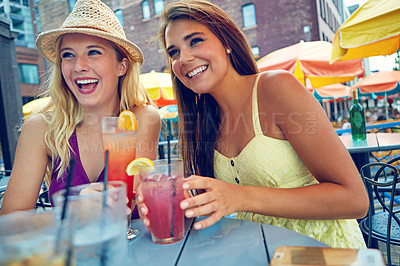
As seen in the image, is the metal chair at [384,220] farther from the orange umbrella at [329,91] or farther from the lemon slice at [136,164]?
the orange umbrella at [329,91]

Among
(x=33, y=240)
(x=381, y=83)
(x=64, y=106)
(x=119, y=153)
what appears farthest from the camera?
(x=381, y=83)

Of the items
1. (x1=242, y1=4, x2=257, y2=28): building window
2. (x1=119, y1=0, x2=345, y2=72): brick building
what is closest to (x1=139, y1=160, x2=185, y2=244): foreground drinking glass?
(x1=119, y1=0, x2=345, y2=72): brick building

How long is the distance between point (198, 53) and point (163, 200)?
0.90 meters

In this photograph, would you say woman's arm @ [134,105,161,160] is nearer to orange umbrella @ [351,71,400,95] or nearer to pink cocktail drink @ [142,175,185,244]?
pink cocktail drink @ [142,175,185,244]

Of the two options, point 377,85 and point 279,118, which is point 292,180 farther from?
point 377,85

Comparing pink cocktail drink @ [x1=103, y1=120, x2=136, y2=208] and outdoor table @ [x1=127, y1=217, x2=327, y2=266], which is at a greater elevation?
pink cocktail drink @ [x1=103, y1=120, x2=136, y2=208]

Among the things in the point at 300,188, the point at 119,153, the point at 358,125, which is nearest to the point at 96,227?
the point at 119,153

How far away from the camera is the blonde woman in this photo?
5.44ft

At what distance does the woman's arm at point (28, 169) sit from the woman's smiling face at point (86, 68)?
12.4 inches

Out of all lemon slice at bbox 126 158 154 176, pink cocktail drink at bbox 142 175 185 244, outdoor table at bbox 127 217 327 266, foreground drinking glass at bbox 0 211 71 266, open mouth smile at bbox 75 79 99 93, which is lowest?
outdoor table at bbox 127 217 327 266

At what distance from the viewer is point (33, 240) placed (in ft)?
1.82

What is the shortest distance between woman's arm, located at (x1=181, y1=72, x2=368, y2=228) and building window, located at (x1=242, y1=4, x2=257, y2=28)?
670 inches

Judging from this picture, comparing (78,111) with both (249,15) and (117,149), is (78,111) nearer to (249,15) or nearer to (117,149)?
(117,149)

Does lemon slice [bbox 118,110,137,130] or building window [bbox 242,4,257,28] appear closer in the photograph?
lemon slice [bbox 118,110,137,130]
